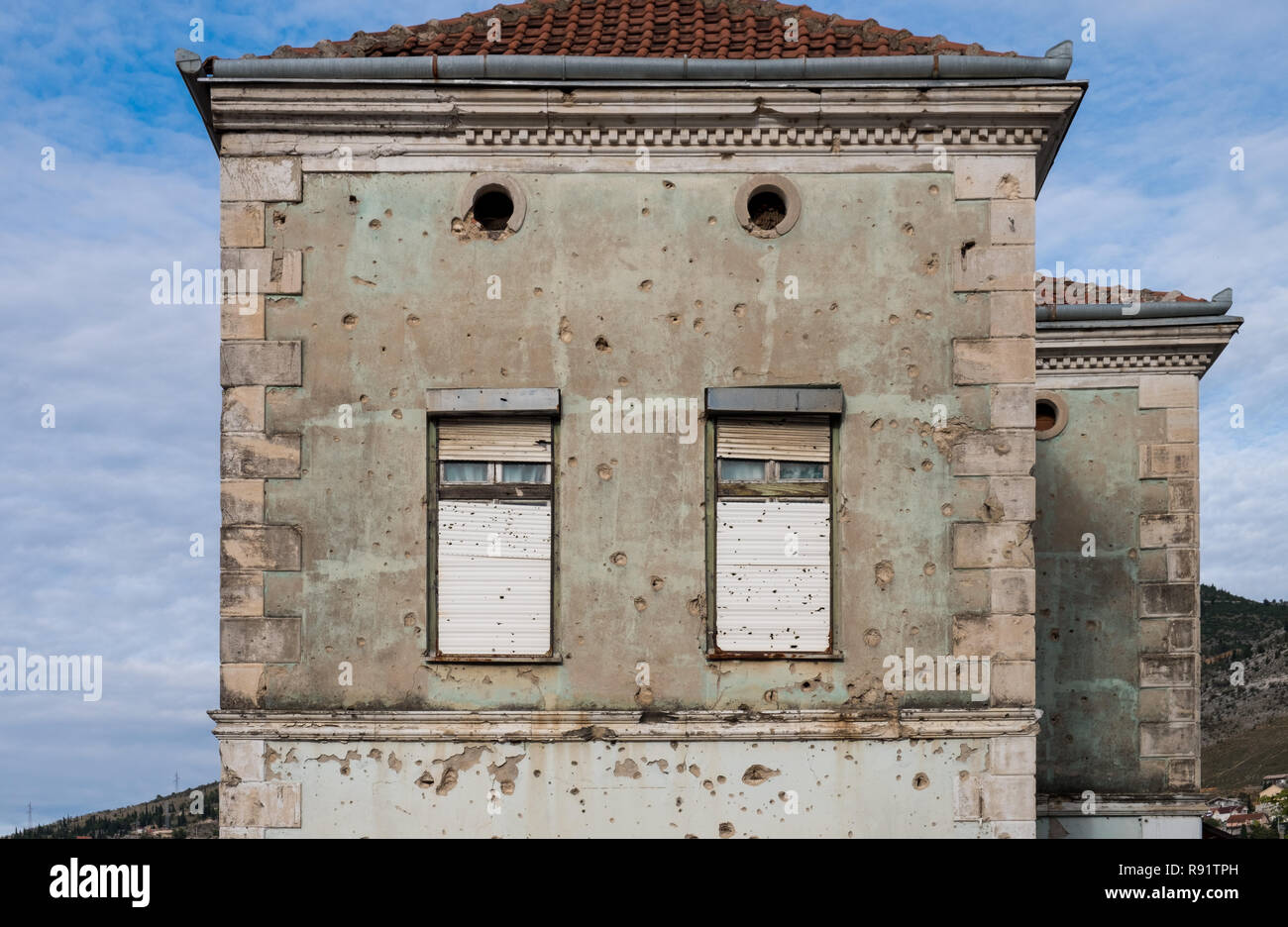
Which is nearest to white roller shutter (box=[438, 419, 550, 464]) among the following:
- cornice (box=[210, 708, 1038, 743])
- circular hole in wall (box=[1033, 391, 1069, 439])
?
cornice (box=[210, 708, 1038, 743])

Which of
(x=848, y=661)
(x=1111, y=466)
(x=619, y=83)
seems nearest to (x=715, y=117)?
(x=619, y=83)

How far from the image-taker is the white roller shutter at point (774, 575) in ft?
37.5

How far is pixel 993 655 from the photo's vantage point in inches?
448

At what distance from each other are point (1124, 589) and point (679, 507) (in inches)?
Answer: 309

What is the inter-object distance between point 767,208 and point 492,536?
3.40 m

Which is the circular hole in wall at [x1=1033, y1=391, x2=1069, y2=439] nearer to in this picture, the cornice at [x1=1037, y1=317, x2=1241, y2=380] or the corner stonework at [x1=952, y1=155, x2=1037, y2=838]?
the cornice at [x1=1037, y1=317, x2=1241, y2=380]

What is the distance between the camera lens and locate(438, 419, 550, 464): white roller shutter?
11.6 meters

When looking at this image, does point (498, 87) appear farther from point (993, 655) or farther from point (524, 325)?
point (993, 655)

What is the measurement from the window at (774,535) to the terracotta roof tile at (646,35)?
315 centimetres

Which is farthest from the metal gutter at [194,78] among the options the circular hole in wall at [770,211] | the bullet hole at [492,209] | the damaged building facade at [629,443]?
the circular hole in wall at [770,211]

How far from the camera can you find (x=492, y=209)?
1190cm

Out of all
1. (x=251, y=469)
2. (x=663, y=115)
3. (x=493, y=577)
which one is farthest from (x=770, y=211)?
(x=251, y=469)

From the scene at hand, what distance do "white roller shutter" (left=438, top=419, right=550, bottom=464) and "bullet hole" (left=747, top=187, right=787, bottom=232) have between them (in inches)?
91.5

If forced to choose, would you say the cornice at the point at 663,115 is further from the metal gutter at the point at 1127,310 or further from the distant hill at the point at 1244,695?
the distant hill at the point at 1244,695
